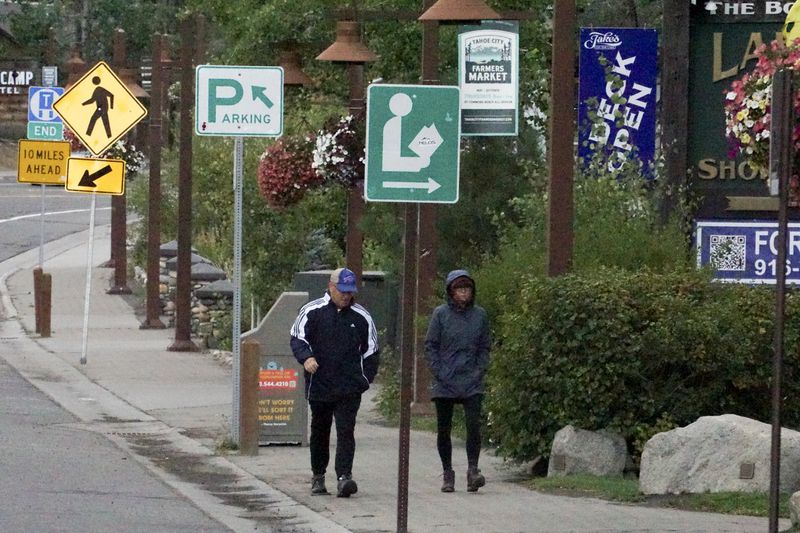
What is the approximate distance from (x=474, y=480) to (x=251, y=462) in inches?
98.7

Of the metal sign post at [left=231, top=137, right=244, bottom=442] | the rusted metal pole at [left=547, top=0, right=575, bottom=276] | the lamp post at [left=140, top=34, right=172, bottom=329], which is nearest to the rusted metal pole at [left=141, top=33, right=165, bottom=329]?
the lamp post at [left=140, top=34, right=172, bottom=329]

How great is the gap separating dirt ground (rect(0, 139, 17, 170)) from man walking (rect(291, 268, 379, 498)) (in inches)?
2322

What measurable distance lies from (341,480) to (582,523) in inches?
78.8

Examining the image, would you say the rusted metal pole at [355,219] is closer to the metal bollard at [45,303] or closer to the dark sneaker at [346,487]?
the dark sneaker at [346,487]

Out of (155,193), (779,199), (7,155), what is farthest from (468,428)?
(7,155)

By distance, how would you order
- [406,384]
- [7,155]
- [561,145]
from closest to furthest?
[406,384]
[561,145]
[7,155]

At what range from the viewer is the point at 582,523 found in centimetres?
980

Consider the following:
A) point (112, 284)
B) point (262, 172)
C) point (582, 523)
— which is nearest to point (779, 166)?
point (582, 523)

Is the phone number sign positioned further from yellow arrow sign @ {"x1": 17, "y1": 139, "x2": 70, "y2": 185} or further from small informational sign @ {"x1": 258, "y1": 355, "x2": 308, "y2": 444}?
yellow arrow sign @ {"x1": 17, "y1": 139, "x2": 70, "y2": 185}

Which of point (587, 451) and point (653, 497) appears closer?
point (653, 497)

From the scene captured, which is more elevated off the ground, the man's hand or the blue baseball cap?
the blue baseball cap

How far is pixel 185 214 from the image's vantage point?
72.3ft

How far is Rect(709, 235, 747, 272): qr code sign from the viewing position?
12.6 meters

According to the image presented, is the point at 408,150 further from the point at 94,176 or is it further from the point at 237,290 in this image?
the point at 94,176
